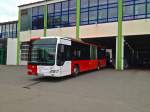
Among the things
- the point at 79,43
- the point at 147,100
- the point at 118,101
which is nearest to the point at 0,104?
the point at 118,101

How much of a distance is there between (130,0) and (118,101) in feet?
62.4

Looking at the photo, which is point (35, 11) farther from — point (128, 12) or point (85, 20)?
point (128, 12)

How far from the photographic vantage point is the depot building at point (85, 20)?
25438mm

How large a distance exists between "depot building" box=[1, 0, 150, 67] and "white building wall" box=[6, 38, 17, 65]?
133 cm

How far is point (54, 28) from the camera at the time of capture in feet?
103

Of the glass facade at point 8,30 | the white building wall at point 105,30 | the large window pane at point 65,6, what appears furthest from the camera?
the glass facade at point 8,30

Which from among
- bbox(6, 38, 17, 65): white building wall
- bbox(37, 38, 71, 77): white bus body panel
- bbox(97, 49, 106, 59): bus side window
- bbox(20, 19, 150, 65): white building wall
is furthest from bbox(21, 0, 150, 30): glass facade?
bbox(37, 38, 71, 77): white bus body panel

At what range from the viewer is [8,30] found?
4375 centimetres

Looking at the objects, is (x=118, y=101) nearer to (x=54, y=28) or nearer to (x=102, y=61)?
(x=102, y=61)

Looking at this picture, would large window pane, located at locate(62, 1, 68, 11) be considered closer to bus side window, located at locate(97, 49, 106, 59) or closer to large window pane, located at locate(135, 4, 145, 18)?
bus side window, located at locate(97, 49, 106, 59)

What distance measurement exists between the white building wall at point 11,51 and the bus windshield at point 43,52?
74.0 ft

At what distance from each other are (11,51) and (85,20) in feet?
49.3

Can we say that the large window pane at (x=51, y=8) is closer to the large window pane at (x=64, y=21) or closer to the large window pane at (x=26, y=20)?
the large window pane at (x=64, y=21)

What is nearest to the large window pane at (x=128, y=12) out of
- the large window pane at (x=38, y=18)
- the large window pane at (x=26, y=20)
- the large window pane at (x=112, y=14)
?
the large window pane at (x=112, y=14)
